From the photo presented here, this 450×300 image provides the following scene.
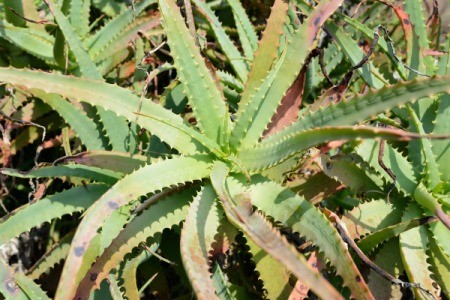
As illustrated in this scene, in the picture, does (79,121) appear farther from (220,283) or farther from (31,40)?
(220,283)

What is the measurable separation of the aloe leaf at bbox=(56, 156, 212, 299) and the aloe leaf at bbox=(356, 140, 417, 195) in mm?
358

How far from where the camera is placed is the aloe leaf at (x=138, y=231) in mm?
1090

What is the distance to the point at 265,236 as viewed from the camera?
0.87 metres

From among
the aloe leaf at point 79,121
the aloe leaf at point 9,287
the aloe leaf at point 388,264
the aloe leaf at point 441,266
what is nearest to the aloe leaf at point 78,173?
the aloe leaf at point 79,121

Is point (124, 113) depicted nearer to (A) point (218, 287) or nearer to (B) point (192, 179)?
(B) point (192, 179)

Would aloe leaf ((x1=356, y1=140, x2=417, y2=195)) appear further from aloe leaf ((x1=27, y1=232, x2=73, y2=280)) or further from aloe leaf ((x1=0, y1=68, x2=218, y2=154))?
aloe leaf ((x1=27, y1=232, x2=73, y2=280))

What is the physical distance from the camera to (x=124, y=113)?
3.82 feet

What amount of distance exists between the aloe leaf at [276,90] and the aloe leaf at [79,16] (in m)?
0.63

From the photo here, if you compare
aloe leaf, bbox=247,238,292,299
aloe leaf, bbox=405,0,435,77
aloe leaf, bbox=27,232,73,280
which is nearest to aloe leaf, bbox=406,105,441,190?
aloe leaf, bbox=405,0,435,77

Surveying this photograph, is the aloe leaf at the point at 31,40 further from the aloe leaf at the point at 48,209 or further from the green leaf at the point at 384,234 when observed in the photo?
the green leaf at the point at 384,234

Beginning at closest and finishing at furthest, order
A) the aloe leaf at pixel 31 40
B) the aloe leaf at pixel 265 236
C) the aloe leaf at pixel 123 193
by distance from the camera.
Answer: the aloe leaf at pixel 265 236, the aloe leaf at pixel 123 193, the aloe leaf at pixel 31 40

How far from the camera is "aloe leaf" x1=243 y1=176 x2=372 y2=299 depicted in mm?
980

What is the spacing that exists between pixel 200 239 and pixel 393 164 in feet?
1.60

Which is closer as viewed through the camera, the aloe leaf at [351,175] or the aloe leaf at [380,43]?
the aloe leaf at [351,175]
